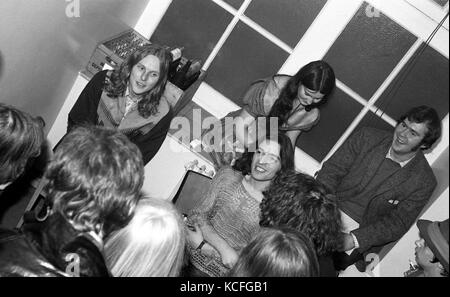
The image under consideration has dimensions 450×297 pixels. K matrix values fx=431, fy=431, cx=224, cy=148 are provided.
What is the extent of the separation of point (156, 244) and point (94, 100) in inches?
52.7

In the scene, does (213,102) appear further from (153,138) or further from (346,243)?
(346,243)

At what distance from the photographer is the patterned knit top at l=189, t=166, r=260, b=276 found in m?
2.04

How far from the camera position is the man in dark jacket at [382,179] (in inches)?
73.9

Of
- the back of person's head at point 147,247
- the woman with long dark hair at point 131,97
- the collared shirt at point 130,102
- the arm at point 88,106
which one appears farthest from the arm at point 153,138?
the back of person's head at point 147,247

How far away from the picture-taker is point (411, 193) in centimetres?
186

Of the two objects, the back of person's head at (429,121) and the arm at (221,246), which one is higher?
the back of person's head at (429,121)

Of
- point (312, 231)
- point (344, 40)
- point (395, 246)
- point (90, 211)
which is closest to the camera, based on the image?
point (90, 211)

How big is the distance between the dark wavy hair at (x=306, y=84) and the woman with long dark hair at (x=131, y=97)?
0.72 m

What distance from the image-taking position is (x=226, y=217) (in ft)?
6.75

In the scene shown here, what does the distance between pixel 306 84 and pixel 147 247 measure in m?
1.53

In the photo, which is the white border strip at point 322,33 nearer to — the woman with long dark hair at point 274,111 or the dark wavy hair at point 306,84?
the woman with long dark hair at point 274,111

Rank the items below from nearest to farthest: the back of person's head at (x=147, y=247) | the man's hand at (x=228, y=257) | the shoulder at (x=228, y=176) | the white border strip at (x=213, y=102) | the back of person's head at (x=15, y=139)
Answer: the back of person's head at (x=147, y=247) < the back of person's head at (x=15, y=139) < the man's hand at (x=228, y=257) < the shoulder at (x=228, y=176) < the white border strip at (x=213, y=102)

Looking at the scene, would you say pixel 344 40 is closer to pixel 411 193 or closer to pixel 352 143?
pixel 352 143
